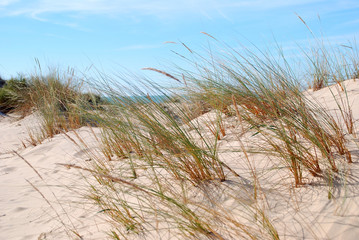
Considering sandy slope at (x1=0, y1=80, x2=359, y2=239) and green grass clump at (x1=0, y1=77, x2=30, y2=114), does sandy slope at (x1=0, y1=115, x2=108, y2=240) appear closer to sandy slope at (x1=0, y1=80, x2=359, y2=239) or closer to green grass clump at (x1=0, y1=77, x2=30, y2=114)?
sandy slope at (x1=0, y1=80, x2=359, y2=239)

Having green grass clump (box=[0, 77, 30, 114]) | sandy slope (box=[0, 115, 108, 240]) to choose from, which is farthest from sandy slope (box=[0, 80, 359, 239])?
green grass clump (box=[0, 77, 30, 114])

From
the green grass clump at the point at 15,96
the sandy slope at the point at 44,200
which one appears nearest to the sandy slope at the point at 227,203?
the sandy slope at the point at 44,200

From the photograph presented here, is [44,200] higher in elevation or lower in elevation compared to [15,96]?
lower

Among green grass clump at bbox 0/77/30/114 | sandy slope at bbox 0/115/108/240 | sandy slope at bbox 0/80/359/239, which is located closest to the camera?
sandy slope at bbox 0/80/359/239

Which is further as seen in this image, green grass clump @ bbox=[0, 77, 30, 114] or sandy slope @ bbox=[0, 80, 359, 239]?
green grass clump @ bbox=[0, 77, 30, 114]

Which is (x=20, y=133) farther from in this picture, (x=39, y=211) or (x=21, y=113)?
(x=39, y=211)

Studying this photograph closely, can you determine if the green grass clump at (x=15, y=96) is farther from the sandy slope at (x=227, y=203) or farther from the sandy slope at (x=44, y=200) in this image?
the sandy slope at (x=227, y=203)

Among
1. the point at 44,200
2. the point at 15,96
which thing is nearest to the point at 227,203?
the point at 44,200

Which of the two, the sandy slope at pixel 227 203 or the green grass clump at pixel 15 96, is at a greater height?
the green grass clump at pixel 15 96

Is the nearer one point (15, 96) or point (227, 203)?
point (227, 203)

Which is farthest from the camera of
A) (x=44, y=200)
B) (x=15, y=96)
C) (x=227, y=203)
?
(x=15, y=96)

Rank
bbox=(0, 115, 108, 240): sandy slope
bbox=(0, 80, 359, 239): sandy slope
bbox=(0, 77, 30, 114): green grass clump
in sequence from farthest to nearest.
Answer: bbox=(0, 77, 30, 114): green grass clump, bbox=(0, 115, 108, 240): sandy slope, bbox=(0, 80, 359, 239): sandy slope

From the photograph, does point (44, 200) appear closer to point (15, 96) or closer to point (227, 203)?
point (227, 203)

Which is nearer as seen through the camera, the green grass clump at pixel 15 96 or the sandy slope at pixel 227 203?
the sandy slope at pixel 227 203
